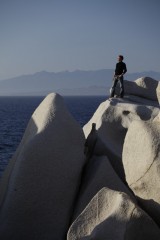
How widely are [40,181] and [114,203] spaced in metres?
2.26

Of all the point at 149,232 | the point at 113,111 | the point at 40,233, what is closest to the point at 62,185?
the point at 40,233

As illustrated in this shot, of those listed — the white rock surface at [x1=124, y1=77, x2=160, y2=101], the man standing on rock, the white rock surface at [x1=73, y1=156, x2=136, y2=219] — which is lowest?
the white rock surface at [x1=73, y1=156, x2=136, y2=219]

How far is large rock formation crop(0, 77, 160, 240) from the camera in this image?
8516mm

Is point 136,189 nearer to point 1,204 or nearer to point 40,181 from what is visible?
point 40,181

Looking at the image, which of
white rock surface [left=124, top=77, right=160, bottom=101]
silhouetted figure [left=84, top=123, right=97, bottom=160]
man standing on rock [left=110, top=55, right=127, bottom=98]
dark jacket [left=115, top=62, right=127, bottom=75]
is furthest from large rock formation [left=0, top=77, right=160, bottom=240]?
white rock surface [left=124, top=77, right=160, bottom=101]

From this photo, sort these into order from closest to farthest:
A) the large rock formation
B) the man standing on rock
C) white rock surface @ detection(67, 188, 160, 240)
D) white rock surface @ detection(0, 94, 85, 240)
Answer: white rock surface @ detection(67, 188, 160, 240), the large rock formation, white rock surface @ detection(0, 94, 85, 240), the man standing on rock

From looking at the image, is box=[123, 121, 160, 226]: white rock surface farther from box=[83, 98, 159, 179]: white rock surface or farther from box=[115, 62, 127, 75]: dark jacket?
box=[115, 62, 127, 75]: dark jacket

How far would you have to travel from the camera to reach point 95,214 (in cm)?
860

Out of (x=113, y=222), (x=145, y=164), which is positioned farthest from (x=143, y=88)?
(x=113, y=222)

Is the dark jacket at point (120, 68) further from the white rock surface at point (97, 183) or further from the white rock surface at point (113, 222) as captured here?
the white rock surface at point (113, 222)

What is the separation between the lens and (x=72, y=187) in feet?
34.4

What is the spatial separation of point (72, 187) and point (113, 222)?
256cm

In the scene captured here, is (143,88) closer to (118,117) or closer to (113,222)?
(118,117)

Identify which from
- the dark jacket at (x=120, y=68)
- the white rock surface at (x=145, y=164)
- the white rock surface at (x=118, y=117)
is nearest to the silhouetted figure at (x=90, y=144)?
the white rock surface at (x=118, y=117)
